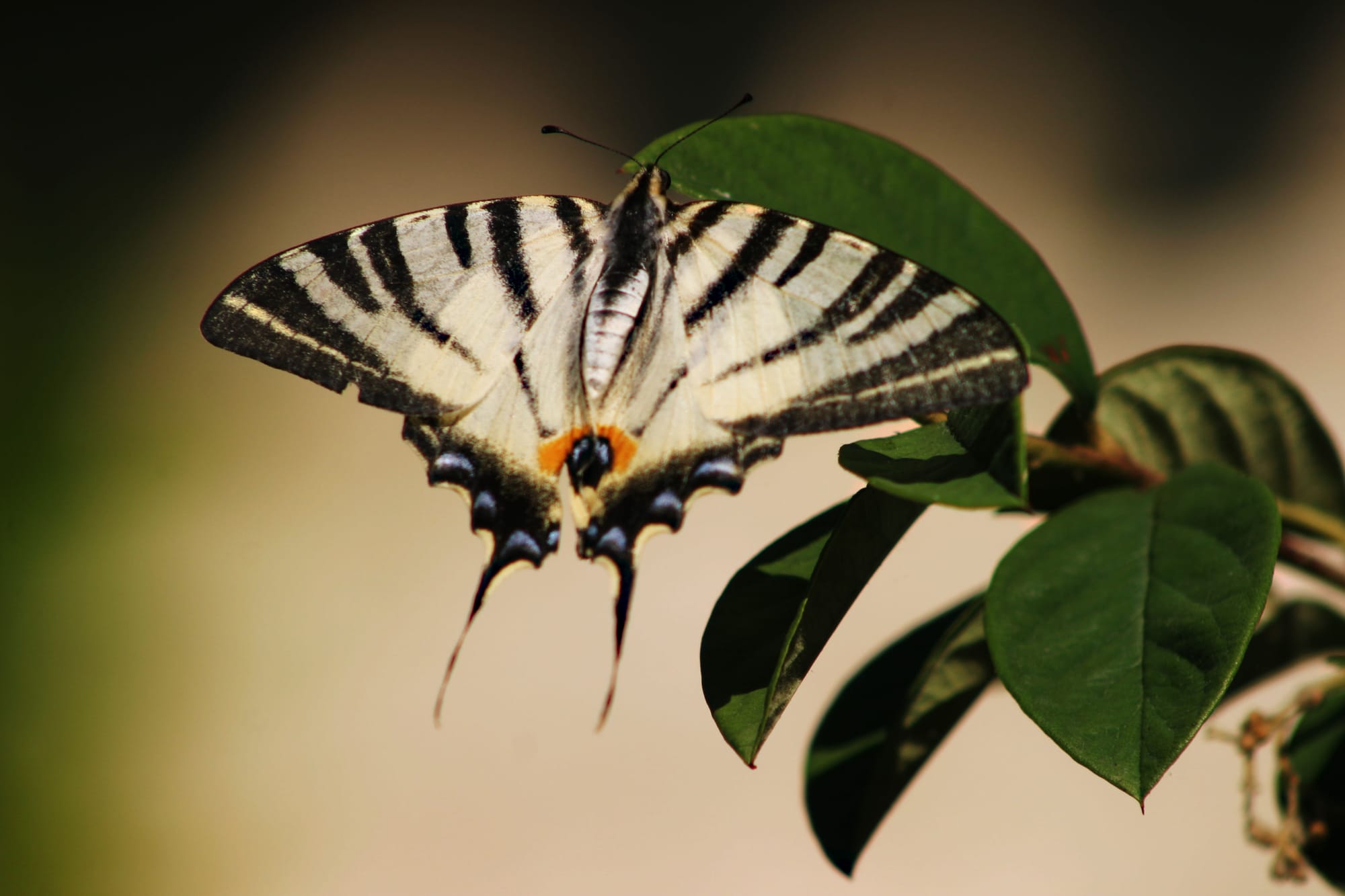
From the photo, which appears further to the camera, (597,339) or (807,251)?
(597,339)

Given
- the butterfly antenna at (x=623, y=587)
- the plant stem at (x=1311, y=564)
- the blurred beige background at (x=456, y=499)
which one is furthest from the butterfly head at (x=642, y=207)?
the blurred beige background at (x=456, y=499)

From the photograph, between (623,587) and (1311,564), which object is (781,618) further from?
(1311,564)

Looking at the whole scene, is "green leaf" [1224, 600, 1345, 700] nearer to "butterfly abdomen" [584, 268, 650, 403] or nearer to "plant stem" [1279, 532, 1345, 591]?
"plant stem" [1279, 532, 1345, 591]

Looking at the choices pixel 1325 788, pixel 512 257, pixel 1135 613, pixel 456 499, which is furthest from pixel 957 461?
pixel 456 499

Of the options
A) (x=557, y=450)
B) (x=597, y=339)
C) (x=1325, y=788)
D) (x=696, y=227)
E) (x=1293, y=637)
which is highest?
(x=696, y=227)

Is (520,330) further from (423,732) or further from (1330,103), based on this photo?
(1330,103)

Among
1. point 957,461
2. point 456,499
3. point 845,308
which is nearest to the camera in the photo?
point 957,461

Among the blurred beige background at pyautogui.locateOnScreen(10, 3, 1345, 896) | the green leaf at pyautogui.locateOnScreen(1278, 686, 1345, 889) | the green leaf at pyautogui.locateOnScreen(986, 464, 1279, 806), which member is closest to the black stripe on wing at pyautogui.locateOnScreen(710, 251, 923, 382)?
the green leaf at pyautogui.locateOnScreen(986, 464, 1279, 806)
